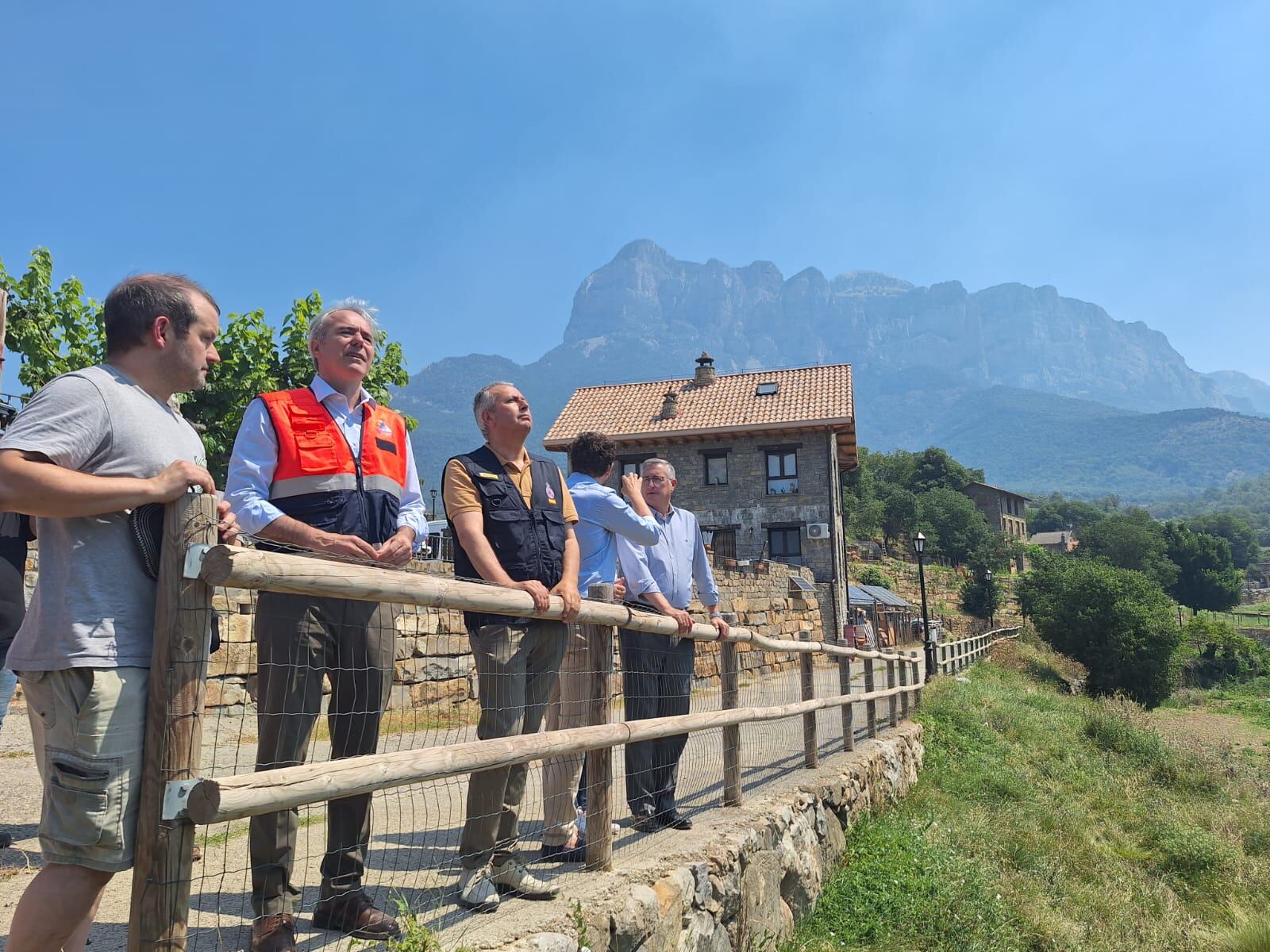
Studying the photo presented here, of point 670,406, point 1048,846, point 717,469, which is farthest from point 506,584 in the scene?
point 670,406

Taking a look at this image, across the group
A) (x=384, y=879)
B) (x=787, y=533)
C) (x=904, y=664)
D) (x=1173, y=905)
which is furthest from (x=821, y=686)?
(x=787, y=533)

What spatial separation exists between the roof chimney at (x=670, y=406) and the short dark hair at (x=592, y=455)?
25.9 m

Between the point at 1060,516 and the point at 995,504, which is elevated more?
the point at 1060,516

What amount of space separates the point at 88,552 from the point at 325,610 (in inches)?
30.6

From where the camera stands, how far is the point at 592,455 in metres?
4.42

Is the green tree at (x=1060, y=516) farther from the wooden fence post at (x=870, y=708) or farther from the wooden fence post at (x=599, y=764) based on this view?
the wooden fence post at (x=599, y=764)

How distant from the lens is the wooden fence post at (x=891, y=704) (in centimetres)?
1008

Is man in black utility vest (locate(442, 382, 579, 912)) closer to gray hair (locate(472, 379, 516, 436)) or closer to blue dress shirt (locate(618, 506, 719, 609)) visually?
gray hair (locate(472, 379, 516, 436))

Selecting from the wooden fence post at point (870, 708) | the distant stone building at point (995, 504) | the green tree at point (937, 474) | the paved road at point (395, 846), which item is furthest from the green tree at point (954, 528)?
the paved road at point (395, 846)

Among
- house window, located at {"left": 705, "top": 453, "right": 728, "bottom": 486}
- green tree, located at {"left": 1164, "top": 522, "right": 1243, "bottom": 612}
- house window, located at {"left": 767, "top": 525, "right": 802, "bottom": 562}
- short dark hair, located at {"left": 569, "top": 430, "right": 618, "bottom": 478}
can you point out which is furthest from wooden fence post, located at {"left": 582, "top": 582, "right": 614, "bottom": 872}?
green tree, located at {"left": 1164, "top": 522, "right": 1243, "bottom": 612}

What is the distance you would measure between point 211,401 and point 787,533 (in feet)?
61.2

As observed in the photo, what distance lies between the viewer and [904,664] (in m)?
11.7

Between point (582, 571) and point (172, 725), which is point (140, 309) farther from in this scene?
point (582, 571)

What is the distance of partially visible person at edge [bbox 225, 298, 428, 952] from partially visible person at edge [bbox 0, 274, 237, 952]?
469 mm
